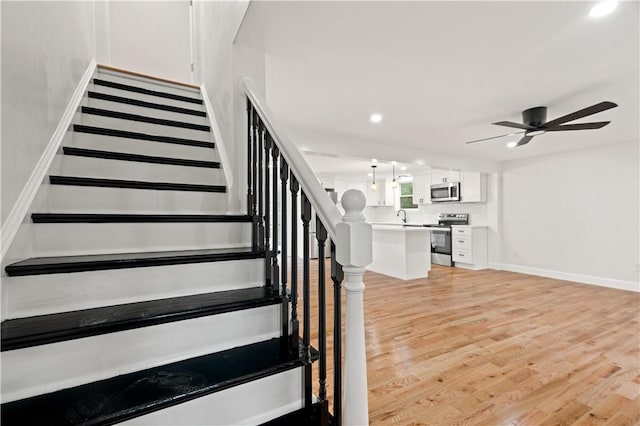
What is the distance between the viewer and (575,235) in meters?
5.30

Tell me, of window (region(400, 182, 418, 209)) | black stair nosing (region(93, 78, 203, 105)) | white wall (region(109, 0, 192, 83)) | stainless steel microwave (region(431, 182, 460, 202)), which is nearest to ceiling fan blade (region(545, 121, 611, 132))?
stainless steel microwave (region(431, 182, 460, 202))

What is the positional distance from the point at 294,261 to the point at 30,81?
1.59 m

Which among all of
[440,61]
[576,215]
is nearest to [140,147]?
[440,61]

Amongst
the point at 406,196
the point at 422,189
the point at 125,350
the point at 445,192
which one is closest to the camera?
the point at 125,350

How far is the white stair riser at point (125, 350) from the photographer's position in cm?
99

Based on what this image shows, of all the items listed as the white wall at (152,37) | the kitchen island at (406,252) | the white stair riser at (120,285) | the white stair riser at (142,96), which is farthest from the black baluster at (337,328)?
the white wall at (152,37)

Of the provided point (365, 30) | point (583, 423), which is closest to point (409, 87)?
point (365, 30)

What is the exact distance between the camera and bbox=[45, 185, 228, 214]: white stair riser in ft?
5.42

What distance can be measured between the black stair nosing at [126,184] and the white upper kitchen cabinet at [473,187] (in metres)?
6.03

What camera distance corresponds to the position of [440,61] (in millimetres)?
2301

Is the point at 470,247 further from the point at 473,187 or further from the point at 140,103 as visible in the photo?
the point at 140,103

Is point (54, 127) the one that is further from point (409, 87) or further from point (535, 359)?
point (535, 359)

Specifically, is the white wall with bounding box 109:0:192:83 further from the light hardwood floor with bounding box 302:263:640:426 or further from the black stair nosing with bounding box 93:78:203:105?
the light hardwood floor with bounding box 302:263:640:426

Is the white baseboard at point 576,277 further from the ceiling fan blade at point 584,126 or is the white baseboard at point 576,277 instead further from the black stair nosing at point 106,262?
the black stair nosing at point 106,262
